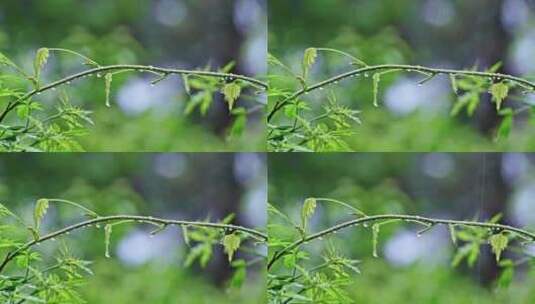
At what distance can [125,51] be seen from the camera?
2.67 metres

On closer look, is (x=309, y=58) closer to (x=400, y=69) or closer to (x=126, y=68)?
(x=400, y=69)

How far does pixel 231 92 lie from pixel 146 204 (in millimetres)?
432

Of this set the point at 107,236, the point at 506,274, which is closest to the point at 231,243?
the point at 107,236

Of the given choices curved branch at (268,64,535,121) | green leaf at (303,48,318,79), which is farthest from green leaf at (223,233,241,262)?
green leaf at (303,48,318,79)

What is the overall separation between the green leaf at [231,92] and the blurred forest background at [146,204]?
0.56 feet

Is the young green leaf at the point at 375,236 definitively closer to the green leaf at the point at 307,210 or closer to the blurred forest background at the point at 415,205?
the blurred forest background at the point at 415,205

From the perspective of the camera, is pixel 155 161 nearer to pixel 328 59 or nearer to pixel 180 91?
pixel 180 91

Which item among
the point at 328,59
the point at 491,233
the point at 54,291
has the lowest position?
the point at 54,291

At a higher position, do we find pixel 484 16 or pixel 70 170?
pixel 484 16

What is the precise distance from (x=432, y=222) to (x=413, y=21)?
24.7 inches

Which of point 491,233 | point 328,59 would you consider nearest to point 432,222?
point 491,233

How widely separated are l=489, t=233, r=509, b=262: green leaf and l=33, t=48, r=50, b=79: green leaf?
1.47 meters

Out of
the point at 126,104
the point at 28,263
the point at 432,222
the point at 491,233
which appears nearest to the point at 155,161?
the point at 126,104

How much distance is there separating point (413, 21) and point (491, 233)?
0.70 metres
